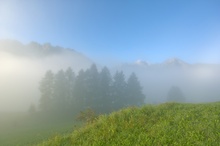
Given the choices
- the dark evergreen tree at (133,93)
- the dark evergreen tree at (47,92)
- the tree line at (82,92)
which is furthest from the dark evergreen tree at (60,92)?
the dark evergreen tree at (133,93)

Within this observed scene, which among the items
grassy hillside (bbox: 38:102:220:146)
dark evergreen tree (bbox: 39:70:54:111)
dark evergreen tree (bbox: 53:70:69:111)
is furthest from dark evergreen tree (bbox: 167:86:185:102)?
grassy hillside (bbox: 38:102:220:146)

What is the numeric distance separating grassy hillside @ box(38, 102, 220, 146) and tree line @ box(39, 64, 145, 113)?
6681 cm

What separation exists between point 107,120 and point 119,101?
77.1 m

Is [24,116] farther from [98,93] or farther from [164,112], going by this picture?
[164,112]

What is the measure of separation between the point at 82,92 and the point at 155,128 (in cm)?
7471

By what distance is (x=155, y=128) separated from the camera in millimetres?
18594

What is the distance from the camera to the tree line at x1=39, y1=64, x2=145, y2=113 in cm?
8994

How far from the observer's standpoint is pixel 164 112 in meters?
21.5

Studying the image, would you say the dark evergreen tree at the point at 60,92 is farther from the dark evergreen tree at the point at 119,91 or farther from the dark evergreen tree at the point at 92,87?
the dark evergreen tree at the point at 119,91

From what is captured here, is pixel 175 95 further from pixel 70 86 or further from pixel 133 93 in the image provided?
pixel 70 86

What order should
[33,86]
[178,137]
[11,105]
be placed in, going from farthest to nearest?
[33,86], [11,105], [178,137]

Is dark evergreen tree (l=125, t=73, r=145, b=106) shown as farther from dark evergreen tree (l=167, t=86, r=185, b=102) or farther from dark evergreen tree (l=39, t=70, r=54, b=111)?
dark evergreen tree (l=167, t=86, r=185, b=102)

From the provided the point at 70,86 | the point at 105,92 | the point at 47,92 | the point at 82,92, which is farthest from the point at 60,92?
the point at 105,92

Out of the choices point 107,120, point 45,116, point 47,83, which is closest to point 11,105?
point 47,83
